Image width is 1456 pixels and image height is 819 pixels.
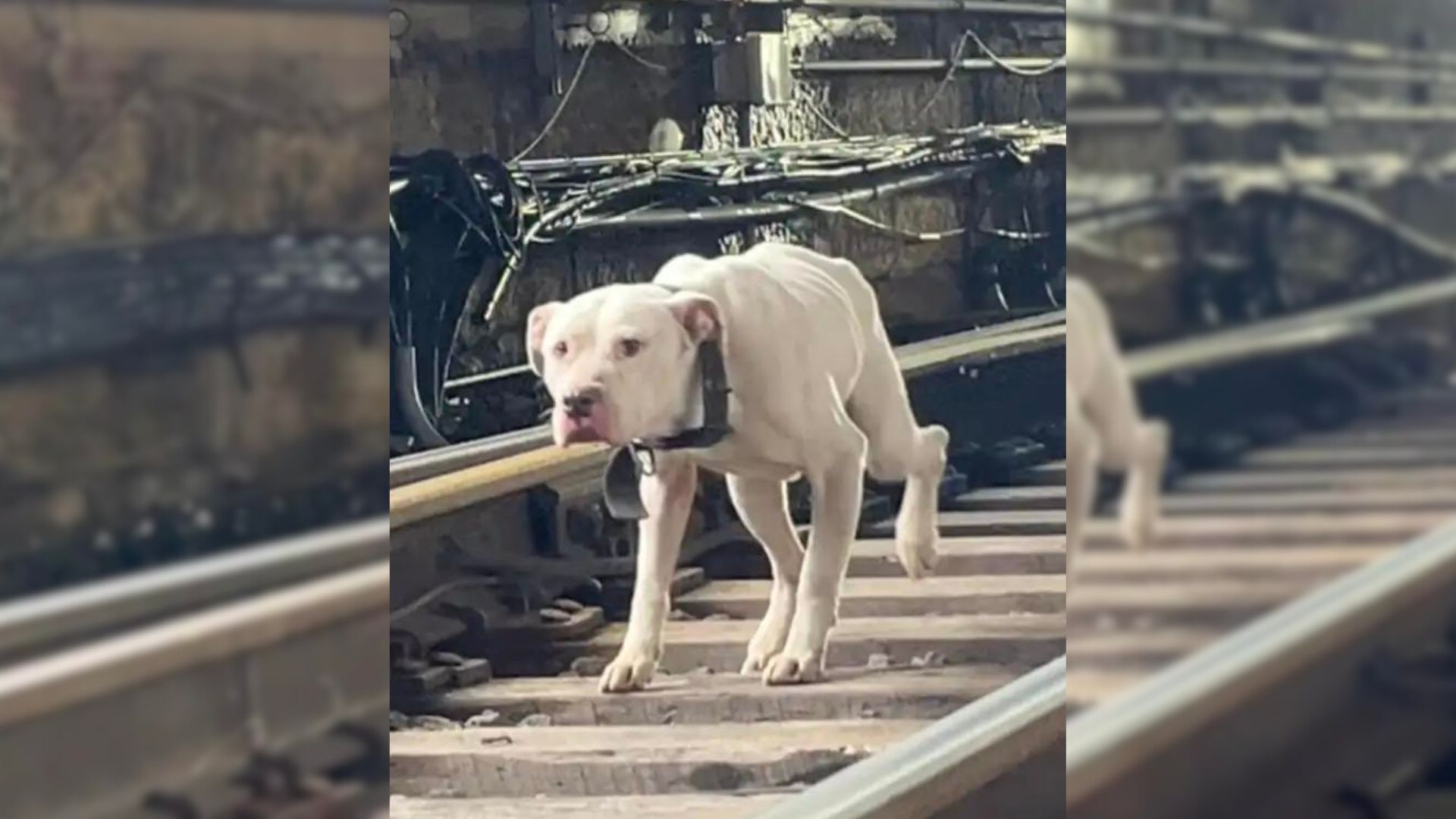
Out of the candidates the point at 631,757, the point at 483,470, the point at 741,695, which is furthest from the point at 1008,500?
the point at 483,470

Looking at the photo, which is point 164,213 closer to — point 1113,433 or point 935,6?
point 1113,433

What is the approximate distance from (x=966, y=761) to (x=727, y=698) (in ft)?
0.62

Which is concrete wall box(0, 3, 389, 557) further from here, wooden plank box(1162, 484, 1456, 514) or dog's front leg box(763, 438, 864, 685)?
dog's front leg box(763, 438, 864, 685)

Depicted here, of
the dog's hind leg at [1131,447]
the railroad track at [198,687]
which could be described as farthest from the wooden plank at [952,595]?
the railroad track at [198,687]

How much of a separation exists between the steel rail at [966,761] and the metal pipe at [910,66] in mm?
424

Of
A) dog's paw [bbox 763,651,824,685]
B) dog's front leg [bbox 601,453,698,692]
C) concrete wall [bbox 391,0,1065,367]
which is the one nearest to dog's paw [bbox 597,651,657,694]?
dog's front leg [bbox 601,453,698,692]

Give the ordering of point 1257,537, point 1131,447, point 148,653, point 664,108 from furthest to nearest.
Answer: point 664,108 < point 1257,537 < point 1131,447 < point 148,653

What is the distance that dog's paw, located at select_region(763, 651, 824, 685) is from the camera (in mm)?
1191

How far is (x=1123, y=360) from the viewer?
0.83m

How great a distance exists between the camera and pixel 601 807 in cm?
106

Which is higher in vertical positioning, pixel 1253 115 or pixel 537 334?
pixel 1253 115

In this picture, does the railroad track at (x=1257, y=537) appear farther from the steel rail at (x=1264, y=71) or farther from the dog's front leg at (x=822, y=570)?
the dog's front leg at (x=822, y=570)

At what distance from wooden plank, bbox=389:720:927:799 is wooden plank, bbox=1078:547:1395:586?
1.06 feet

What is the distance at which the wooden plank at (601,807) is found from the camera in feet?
3.17
